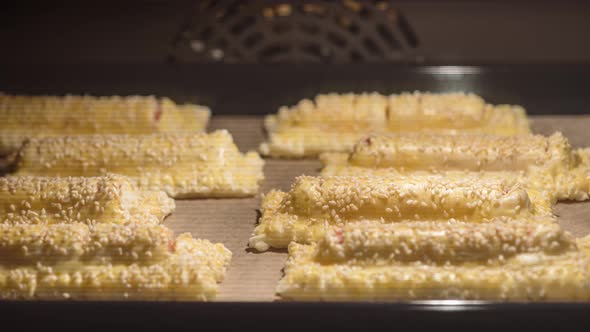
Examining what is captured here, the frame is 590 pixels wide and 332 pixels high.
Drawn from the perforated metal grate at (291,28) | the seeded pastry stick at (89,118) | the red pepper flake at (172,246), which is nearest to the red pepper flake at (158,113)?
the seeded pastry stick at (89,118)

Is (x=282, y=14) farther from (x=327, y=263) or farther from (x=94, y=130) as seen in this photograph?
(x=327, y=263)

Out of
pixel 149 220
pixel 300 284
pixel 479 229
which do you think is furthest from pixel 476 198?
pixel 149 220

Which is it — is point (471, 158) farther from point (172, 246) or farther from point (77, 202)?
point (77, 202)

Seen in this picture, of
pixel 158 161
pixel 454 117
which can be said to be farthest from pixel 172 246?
pixel 454 117

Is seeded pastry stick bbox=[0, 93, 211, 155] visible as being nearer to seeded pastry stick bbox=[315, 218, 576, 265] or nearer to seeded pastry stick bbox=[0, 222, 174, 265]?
seeded pastry stick bbox=[0, 222, 174, 265]

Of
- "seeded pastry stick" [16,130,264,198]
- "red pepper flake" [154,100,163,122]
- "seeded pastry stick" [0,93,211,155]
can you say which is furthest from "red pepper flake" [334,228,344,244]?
"red pepper flake" [154,100,163,122]

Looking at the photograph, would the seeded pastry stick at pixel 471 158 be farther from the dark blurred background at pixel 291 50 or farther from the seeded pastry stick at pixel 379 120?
the dark blurred background at pixel 291 50
